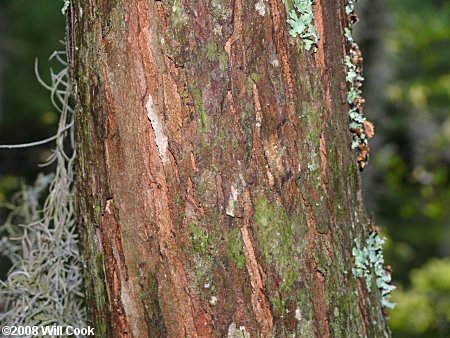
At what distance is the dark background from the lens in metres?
4.15

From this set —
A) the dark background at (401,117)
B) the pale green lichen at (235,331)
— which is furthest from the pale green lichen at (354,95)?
the dark background at (401,117)

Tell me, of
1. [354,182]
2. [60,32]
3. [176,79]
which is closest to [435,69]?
[60,32]

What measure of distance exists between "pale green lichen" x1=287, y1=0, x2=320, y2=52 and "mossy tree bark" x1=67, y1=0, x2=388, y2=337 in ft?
0.06

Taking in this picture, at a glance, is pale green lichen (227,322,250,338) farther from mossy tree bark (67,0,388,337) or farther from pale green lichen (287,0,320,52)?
pale green lichen (287,0,320,52)

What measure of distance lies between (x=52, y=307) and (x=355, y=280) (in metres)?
1.02

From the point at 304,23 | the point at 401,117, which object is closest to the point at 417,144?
the point at 401,117

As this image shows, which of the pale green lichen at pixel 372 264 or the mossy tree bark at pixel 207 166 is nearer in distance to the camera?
the mossy tree bark at pixel 207 166

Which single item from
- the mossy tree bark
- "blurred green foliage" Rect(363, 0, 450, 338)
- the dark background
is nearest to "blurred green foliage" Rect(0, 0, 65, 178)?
the dark background

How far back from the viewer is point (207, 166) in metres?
1.24

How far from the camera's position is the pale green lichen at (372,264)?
145cm

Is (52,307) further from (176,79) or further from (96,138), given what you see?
(176,79)

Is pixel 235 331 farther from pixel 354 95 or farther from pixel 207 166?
pixel 354 95

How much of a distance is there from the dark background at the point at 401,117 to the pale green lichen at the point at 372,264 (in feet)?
7.81

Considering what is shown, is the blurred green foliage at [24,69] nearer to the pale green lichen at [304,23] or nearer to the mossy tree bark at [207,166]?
the mossy tree bark at [207,166]
